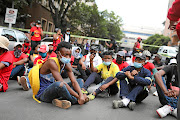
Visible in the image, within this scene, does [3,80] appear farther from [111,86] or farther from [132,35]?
[132,35]

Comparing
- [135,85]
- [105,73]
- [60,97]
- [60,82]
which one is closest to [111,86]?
[105,73]

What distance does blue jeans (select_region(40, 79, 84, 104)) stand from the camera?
3.75 m

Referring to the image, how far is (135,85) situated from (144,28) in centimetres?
12555

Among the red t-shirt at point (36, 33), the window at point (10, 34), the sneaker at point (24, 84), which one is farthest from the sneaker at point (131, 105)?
the window at point (10, 34)

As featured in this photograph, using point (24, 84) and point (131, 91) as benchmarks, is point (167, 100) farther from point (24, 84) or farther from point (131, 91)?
point (24, 84)


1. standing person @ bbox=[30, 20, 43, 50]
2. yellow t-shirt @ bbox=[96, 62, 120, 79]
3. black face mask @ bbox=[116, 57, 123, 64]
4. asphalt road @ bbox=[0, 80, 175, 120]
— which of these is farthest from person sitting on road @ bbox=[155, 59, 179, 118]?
standing person @ bbox=[30, 20, 43, 50]

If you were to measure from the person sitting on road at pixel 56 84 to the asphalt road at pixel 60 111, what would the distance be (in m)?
0.15

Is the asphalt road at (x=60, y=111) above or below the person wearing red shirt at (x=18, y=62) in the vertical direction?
below

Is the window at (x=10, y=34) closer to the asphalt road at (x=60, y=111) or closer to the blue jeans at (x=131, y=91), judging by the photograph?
the asphalt road at (x=60, y=111)

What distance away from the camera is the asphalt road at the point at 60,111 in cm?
343

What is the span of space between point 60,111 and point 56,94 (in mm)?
350

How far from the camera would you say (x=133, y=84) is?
4.67 m

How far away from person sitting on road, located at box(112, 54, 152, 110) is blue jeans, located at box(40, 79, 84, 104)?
0.97 metres

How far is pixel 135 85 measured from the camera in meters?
4.64
